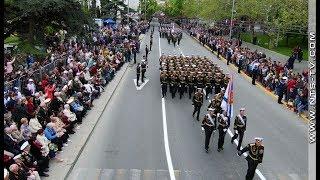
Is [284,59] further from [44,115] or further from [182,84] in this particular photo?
[44,115]

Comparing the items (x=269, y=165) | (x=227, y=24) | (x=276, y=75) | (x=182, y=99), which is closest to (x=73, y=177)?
(x=269, y=165)

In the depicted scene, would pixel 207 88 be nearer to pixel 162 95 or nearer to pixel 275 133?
pixel 162 95

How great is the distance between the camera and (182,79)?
2775 centimetres

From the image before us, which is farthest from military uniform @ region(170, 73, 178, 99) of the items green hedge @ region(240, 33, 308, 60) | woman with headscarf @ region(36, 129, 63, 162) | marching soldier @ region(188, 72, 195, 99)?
green hedge @ region(240, 33, 308, 60)

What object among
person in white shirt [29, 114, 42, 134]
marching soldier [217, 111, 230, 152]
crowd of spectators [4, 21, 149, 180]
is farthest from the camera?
marching soldier [217, 111, 230, 152]

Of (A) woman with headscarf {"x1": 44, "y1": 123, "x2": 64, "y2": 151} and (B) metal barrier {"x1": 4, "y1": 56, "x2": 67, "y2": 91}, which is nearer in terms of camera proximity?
(A) woman with headscarf {"x1": 44, "y1": 123, "x2": 64, "y2": 151}

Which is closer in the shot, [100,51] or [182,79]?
[182,79]

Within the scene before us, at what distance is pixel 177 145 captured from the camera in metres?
18.5

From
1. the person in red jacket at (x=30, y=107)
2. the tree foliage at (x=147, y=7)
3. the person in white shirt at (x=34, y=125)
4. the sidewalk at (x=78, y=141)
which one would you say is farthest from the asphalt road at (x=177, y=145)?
the tree foliage at (x=147, y=7)

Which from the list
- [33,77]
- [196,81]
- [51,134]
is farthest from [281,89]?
[51,134]

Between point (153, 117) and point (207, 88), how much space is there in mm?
6119

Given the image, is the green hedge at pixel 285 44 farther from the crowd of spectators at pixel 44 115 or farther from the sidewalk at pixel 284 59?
the crowd of spectators at pixel 44 115

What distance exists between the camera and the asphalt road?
51.4 feet

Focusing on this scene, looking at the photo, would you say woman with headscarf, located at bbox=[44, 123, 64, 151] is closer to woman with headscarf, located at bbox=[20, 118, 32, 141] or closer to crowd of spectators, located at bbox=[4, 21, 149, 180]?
crowd of spectators, located at bbox=[4, 21, 149, 180]
